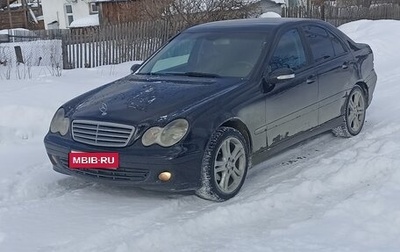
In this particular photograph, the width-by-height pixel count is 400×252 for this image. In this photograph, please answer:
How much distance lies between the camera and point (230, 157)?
197 inches

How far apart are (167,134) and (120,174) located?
530mm

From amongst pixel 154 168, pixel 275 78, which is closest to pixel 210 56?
pixel 275 78

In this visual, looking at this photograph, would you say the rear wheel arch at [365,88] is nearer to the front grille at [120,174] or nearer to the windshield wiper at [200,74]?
the windshield wiper at [200,74]

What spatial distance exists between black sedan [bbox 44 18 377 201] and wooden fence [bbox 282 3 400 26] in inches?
598

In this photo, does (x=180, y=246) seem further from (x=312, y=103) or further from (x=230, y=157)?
(x=312, y=103)

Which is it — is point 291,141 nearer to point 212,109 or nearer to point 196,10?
point 212,109

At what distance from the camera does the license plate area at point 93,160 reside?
4.65 meters

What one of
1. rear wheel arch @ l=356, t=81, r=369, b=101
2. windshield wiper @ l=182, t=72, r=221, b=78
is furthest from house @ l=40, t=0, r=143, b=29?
windshield wiper @ l=182, t=72, r=221, b=78

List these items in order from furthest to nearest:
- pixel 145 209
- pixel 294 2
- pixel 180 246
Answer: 1. pixel 294 2
2. pixel 145 209
3. pixel 180 246

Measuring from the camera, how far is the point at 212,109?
4.87 metres

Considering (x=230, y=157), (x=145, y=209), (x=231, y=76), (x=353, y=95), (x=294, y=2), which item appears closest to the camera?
(x=145, y=209)

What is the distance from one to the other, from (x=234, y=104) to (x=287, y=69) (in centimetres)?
80

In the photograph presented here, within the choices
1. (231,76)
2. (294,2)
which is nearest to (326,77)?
(231,76)

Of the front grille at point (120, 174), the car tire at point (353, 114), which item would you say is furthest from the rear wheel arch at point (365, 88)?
the front grille at point (120, 174)
